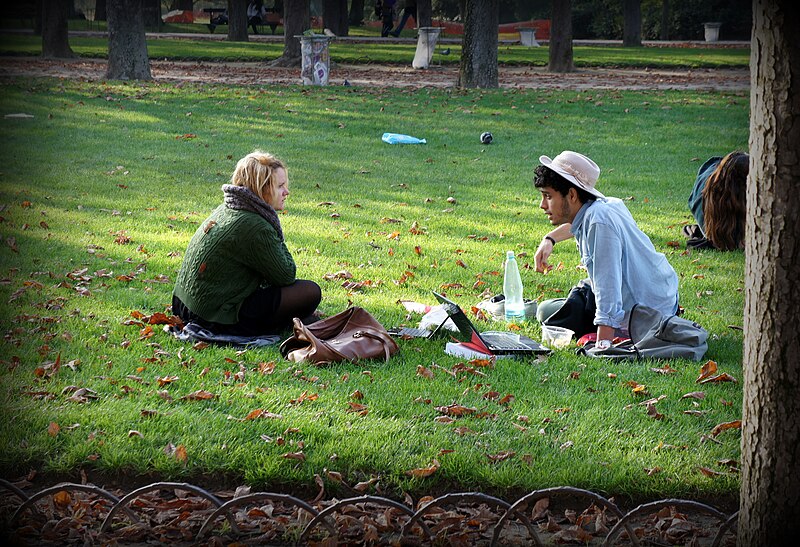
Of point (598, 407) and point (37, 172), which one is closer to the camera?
point (598, 407)

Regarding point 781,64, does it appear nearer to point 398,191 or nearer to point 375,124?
point 398,191

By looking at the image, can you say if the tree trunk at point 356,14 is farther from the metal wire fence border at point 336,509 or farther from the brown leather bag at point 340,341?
the metal wire fence border at point 336,509

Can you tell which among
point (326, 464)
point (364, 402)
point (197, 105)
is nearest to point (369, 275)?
point (364, 402)

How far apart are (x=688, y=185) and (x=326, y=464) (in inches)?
342

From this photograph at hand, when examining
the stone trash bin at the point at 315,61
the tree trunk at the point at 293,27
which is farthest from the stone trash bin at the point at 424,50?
the stone trash bin at the point at 315,61

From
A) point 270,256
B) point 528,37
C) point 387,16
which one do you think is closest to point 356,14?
point 387,16

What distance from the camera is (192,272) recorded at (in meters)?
5.88

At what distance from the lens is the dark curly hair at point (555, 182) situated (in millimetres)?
5633

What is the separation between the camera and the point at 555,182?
566 centimetres

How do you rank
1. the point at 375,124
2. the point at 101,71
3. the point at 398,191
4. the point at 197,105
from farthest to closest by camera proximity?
1. the point at 101,71
2. the point at 197,105
3. the point at 375,124
4. the point at 398,191

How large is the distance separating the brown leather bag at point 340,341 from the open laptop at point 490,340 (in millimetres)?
401

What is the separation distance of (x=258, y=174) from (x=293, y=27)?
2157 cm

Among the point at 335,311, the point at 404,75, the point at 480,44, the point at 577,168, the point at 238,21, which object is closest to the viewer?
the point at 577,168

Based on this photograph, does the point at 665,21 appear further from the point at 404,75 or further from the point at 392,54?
the point at 404,75
